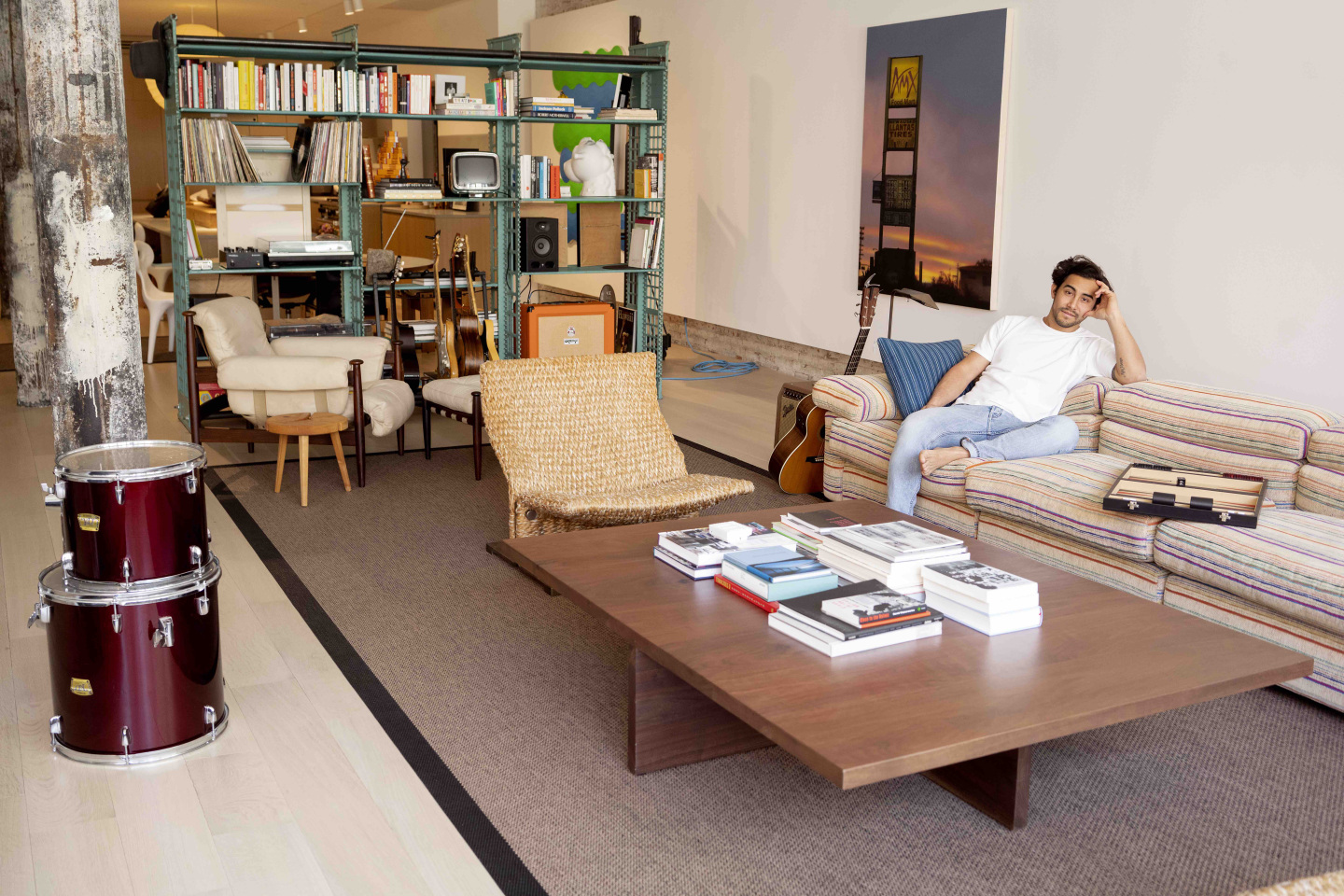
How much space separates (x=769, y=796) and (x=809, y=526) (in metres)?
0.79

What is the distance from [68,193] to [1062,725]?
112 inches

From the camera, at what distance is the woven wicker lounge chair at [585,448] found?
3.83 m

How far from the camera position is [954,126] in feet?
20.6

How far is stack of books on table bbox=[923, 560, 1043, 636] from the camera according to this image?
2562 millimetres

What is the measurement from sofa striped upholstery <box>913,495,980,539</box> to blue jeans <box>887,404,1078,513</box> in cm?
6

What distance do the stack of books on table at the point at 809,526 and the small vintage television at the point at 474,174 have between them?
13.1 feet

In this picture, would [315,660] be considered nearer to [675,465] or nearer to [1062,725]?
[675,465]

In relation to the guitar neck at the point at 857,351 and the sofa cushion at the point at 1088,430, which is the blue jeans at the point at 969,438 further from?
the guitar neck at the point at 857,351

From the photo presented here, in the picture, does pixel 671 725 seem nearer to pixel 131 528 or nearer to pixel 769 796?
pixel 769 796

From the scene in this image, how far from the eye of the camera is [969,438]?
4410 millimetres

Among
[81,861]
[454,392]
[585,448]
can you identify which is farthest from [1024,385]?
[81,861]

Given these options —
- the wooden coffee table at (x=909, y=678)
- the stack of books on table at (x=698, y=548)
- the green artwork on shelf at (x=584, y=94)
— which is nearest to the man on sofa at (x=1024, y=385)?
the wooden coffee table at (x=909, y=678)

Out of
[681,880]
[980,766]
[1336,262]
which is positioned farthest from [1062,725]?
[1336,262]

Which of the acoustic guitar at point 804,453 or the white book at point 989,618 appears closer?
the white book at point 989,618
